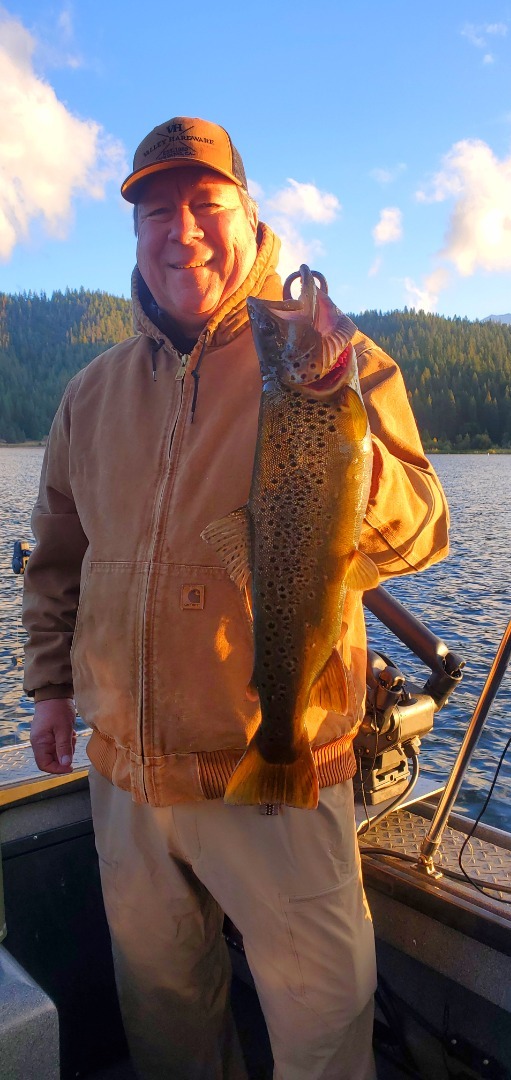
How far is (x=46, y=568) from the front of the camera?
354 cm

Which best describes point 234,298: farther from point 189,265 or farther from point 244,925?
point 244,925

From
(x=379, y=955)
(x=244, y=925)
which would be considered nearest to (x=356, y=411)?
(x=244, y=925)

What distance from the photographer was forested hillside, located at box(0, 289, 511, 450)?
111188mm

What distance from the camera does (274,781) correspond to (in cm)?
240

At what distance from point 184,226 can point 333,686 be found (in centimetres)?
182

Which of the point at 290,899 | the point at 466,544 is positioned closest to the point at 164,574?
the point at 290,899

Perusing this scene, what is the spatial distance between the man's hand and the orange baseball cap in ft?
7.23

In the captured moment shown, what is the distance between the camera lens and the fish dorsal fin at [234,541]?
2.31 m

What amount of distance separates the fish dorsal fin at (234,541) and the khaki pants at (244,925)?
0.87 metres

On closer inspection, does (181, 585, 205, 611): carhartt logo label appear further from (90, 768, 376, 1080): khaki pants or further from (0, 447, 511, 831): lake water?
(0, 447, 511, 831): lake water

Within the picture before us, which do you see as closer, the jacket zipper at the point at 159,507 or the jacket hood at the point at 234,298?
the jacket zipper at the point at 159,507

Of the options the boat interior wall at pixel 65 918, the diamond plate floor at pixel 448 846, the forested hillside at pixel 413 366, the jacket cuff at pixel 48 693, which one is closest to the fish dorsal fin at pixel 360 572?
the diamond plate floor at pixel 448 846

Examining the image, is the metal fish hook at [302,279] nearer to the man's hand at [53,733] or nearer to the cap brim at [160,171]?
the cap brim at [160,171]

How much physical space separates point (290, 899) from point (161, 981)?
2.67 ft
